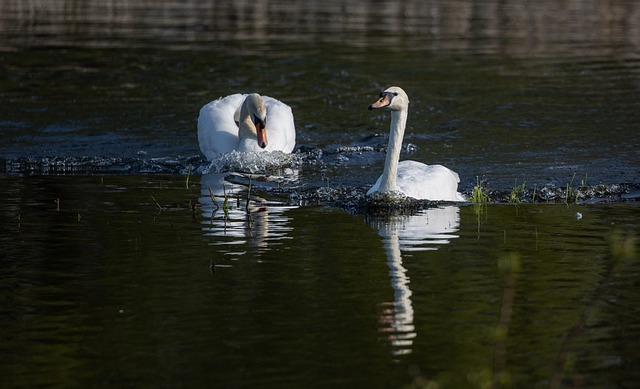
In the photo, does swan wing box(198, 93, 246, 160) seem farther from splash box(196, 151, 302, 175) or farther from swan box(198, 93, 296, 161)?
splash box(196, 151, 302, 175)

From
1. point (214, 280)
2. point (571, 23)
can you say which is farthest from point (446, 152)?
point (571, 23)

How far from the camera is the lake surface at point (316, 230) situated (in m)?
6.09

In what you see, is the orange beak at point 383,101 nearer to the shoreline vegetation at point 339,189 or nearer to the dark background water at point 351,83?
the shoreline vegetation at point 339,189

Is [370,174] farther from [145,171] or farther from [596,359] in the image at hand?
[596,359]

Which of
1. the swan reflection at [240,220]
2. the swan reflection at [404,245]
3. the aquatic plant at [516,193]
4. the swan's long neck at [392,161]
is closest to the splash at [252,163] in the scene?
the swan reflection at [240,220]

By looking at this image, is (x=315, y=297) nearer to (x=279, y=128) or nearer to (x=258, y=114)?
(x=258, y=114)

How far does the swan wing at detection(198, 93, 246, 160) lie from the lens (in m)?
14.1

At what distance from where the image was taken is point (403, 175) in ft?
36.6

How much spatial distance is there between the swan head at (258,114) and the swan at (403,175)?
2.76 metres

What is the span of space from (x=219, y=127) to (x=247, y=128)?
0.46m

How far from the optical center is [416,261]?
8.29 metres

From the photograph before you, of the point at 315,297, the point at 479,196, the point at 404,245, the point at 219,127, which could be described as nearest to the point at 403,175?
the point at 479,196

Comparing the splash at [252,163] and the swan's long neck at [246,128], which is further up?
the swan's long neck at [246,128]

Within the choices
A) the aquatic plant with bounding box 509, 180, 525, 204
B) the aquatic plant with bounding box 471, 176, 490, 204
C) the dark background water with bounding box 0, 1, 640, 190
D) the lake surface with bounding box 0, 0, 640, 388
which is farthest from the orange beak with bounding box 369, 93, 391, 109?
the dark background water with bounding box 0, 1, 640, 190
